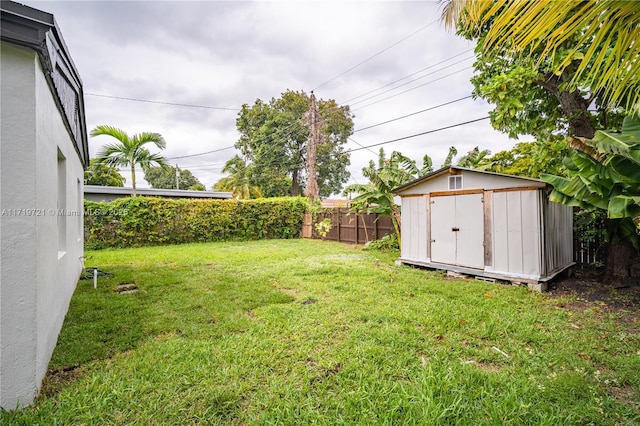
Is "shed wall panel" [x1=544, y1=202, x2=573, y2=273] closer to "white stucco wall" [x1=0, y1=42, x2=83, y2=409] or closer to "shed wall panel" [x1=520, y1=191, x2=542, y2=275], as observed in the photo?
"shed wall panel" [x1=520, y1=191, x2=542, y2=275]

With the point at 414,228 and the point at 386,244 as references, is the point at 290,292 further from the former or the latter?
the point at 386,244

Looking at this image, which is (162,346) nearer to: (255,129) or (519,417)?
(519,417)

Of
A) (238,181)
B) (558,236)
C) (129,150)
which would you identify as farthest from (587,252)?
(238,181)

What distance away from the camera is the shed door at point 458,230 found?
238 inches

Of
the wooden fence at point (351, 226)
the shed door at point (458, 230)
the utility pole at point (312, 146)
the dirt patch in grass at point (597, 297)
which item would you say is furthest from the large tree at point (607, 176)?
the utility pole at point (312, 146)

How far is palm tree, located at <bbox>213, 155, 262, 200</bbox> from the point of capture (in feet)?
70.7

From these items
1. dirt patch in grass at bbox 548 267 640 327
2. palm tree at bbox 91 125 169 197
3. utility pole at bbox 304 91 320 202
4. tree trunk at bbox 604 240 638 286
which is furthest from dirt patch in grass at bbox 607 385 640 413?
utility pole at bbox 304 91 320 202

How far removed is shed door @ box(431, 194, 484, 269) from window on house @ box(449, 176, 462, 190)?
0.22 metres

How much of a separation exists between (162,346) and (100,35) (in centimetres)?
856

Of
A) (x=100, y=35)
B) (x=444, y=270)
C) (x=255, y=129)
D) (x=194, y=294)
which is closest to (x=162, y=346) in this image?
(x=194, y=294)

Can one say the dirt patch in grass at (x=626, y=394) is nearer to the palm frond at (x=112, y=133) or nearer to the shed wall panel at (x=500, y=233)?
the shed wall panel at (x=500, y=233)

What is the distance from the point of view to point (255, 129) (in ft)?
77.0

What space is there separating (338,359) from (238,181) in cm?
2185

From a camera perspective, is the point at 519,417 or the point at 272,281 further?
the point at 272,281
